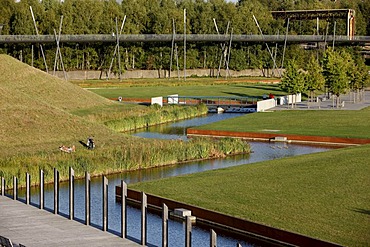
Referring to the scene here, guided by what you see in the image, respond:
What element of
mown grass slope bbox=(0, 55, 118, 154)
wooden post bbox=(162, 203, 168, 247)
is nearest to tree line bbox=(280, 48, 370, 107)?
mown grass slope bbox=(0, 55, 118, 154)

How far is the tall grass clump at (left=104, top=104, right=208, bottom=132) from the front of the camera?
172 feet

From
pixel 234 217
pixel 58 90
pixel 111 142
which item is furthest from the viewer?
pixel 58 90

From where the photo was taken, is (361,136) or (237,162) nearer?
(237,162)

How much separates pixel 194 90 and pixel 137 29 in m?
36.3

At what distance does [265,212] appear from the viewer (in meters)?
24.3

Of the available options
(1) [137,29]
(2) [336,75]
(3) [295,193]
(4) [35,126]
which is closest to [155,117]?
(4) [35,126]

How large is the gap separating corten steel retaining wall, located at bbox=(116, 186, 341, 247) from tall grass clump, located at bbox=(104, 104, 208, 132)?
24953mm

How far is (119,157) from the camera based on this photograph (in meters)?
36.4

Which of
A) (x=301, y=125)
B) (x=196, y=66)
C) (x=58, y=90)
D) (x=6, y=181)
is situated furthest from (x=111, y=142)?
(x=196, y=66)

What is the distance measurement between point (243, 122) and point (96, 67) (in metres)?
57.3

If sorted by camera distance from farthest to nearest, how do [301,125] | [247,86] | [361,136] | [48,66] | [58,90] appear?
[48,66] → [247,86] → [58,90] → [301,125] → [361,136]

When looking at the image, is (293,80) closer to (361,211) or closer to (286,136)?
(286,136)

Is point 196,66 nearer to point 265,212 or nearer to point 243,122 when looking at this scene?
point 243,122

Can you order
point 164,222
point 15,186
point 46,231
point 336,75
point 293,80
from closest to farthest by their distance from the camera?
point 164,222, point 46,231, point 15,186, point 336,75, point 293,80
